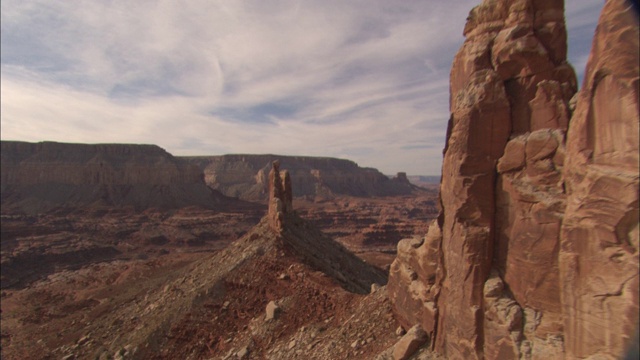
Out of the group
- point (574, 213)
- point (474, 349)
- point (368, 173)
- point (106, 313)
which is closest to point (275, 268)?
point (106, 313)

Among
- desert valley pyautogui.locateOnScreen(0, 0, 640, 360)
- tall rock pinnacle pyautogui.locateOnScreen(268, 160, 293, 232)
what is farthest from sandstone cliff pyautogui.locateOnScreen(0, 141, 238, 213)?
tall rock pinnacle pyautogui.locateOnScreen(268, 160, 293, 232)

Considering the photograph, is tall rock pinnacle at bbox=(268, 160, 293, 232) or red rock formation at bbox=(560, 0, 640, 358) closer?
red rock formation at bbox=(560, 0, 640, 358)

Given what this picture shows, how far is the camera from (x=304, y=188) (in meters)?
144

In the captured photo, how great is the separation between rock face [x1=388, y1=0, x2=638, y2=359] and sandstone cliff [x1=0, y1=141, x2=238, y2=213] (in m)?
96.3

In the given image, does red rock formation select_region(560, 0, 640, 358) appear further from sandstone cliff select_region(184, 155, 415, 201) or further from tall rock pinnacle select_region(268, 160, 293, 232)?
sandstone cliff select_region(184, 155, 415, 201)

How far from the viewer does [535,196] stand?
8.00 meters

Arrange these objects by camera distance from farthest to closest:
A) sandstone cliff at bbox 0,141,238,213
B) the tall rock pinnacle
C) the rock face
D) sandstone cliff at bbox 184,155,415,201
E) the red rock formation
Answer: sandstone cliff at bbox 184,155,415,201 → sandstone cliff at bbox 0,141,238,213 → the tall rock pinnacle → the rock face → the red rock formation

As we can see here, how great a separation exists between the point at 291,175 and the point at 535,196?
452ft

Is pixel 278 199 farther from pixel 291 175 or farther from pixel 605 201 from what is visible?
pixel 291 175

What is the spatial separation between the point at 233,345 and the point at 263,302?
2.66 m

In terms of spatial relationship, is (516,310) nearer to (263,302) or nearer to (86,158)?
(263,302)

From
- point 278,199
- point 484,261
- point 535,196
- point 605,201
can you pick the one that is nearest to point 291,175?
point 278,199

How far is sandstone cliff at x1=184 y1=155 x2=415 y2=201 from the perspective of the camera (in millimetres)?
140250

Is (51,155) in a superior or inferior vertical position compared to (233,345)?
superior
